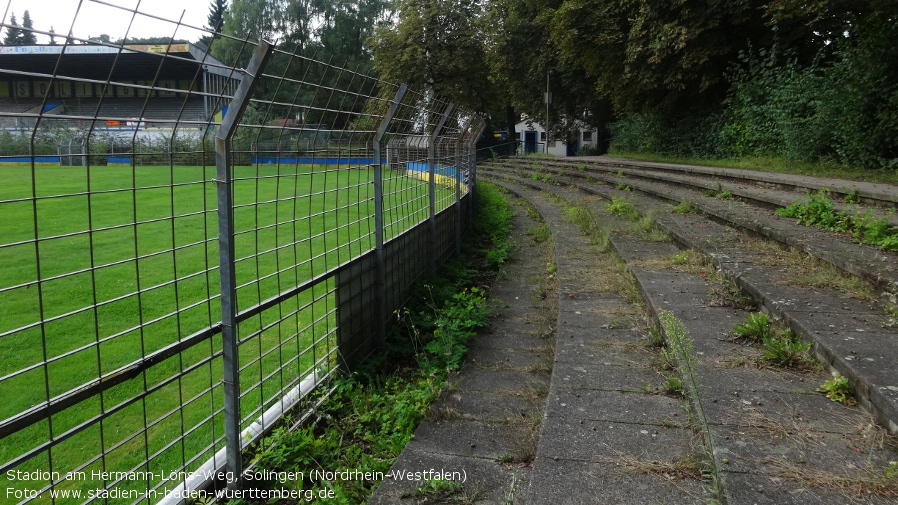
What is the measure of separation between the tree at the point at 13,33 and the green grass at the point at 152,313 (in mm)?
397

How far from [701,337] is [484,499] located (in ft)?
5.46

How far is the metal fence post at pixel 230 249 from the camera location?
8.88 feet

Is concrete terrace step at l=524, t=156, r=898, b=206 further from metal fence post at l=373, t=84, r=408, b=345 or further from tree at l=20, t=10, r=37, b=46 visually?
tree at l=20, t=10, r=37, b=46

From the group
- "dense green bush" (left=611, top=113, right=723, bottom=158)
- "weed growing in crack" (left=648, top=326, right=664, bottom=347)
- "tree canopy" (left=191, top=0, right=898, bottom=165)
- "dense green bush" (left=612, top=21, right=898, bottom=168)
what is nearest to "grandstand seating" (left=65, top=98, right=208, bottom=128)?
"tree canopy" (left=191, top=0, right=898, bottom=165)

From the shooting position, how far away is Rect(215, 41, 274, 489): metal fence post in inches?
107

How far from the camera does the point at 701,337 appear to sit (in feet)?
11.5

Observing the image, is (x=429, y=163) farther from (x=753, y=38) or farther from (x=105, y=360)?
(x=753, y=38)

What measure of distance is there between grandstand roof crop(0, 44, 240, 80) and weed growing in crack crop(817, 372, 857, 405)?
2817 mm

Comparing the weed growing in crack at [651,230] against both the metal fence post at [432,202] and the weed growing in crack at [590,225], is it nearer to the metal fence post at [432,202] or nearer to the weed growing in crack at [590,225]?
the weed growing in crack at [590,225]

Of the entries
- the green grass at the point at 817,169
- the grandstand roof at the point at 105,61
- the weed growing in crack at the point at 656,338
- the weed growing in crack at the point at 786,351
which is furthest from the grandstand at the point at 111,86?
the green grass at the point at 817,169

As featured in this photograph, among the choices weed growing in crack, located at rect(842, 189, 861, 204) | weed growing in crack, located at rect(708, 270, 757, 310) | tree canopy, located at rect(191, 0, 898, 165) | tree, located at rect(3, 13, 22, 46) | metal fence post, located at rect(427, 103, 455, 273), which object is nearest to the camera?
tree, located at rect(3, 13, 22, 46)

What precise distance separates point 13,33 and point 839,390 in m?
3.17

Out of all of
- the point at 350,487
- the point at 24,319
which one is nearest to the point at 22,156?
the point at 350,487

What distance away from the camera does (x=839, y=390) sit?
8.90 ft
